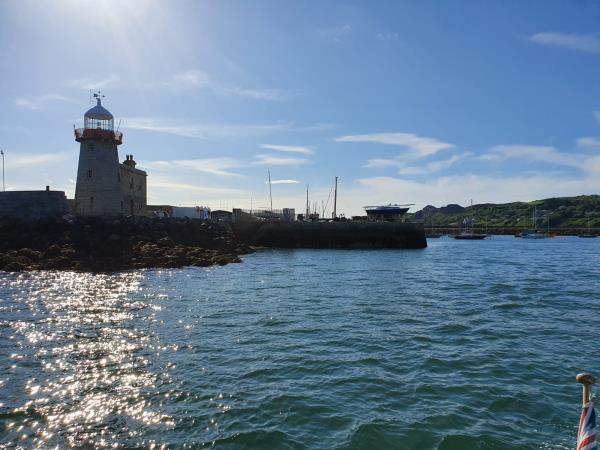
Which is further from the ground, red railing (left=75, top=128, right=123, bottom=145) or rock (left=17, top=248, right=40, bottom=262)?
red railing (left=75, top=128, right=123, bottom=145)

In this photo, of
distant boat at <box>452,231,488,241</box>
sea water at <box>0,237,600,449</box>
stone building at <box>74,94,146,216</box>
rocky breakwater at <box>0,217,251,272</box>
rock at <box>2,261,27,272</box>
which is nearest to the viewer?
sea water at <box>0,237,600,449</box>

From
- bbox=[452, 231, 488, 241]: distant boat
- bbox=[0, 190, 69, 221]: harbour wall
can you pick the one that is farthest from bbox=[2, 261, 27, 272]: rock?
bbox=[452, 231, 488, 241]: distant boat

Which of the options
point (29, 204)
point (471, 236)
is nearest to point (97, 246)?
point (29, 204)

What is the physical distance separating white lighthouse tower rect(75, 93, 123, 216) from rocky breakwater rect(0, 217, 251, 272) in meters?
3.45

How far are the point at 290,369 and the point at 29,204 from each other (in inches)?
1644

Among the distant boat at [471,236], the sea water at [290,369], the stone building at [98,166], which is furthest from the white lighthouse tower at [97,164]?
the distant boat at [471,236]

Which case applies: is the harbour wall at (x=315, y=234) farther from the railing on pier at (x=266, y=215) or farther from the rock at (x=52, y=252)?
the rock at (x=52, y=252)

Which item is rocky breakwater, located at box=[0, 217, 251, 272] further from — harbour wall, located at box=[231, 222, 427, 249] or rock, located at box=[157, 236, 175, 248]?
harbour wall, located at box=[231, 222, 427, 249]

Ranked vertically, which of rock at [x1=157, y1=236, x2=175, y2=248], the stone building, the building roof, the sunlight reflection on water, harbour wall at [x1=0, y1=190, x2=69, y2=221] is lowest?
the sunlight reflection on water

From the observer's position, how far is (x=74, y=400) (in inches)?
365

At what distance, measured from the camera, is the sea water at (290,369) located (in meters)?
7.98

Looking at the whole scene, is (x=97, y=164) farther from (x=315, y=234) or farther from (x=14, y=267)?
(x=315, y=234)

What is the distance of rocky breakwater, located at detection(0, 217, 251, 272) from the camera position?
1297 inches

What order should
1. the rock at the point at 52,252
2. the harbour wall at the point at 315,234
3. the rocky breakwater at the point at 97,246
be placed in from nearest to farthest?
the rocky breakwater at the point at 97,246 < the rock at the point at 52,252 < the harbour wall at the point at 315,234
